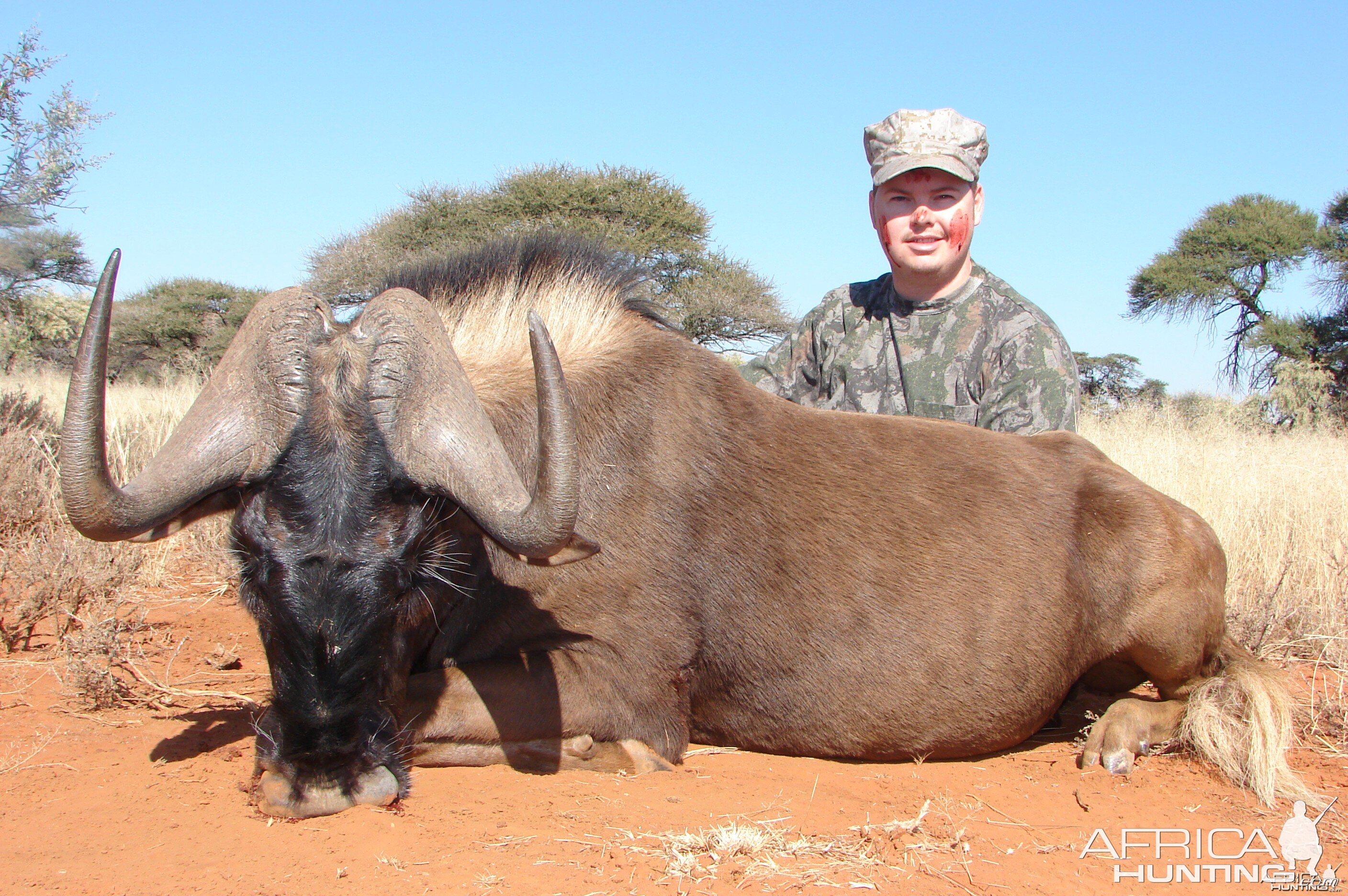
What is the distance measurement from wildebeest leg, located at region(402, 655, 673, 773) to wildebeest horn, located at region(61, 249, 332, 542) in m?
0.93

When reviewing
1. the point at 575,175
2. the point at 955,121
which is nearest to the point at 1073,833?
the point at 955,121

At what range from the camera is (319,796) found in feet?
9.34

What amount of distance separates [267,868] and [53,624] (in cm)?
320

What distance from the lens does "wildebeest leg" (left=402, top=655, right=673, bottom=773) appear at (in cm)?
326

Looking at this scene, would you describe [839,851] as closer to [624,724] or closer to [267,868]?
[624,724]

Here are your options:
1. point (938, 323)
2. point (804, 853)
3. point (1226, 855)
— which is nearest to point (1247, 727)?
point (1226, 855)

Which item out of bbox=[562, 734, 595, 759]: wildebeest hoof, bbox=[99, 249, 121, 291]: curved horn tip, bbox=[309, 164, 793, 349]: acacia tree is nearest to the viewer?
bbox=[99, 249, 121, 291]: curved horn tip

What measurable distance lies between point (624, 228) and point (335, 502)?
53.9ft

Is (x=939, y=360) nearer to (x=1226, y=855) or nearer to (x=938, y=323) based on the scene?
(x=938, y=323)

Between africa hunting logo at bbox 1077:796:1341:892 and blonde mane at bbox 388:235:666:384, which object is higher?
blonde mane at bbox 388:235:666:384

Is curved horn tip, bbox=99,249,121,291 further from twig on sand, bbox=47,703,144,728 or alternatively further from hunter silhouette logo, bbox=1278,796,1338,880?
hunter silhouette logo, bbox=1278,796,1338,880

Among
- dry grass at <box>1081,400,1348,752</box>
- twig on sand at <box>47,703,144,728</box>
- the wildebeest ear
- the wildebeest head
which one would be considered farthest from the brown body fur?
twig on sand at <box>47,703,144,728</box>

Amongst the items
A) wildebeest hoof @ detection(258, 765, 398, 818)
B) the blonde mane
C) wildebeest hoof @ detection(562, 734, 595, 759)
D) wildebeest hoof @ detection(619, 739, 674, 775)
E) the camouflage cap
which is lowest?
wildebeest hoof @ detection(619, 739, 674, 775)

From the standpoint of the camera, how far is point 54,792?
10.0ft
